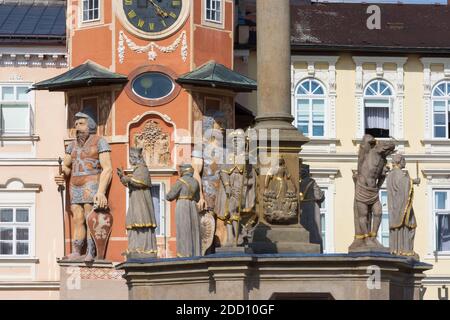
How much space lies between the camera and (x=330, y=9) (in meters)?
65.0

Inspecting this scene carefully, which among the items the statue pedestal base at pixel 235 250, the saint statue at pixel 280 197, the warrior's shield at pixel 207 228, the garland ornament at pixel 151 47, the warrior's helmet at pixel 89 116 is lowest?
the statue pedestal base at pixel 235 250

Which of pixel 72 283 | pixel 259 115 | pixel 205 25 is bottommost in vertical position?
pixel 72 283

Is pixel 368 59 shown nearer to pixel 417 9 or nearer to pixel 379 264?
pixel 417 9

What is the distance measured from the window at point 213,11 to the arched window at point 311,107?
5.59 m

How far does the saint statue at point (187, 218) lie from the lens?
132 ft

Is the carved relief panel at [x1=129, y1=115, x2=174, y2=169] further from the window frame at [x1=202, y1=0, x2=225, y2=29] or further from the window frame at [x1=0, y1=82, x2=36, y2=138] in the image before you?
the window frame at [x1=0, y1=82, x2=36, y2=138]

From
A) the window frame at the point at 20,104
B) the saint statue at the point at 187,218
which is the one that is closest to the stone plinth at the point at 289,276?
the saint statue at the point at 187,218

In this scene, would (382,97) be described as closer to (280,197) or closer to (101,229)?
(101,229)

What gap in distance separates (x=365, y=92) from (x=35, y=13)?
11179 mm

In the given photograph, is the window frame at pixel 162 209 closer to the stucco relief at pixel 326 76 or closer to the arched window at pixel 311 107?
the arched window at pixel 311 107

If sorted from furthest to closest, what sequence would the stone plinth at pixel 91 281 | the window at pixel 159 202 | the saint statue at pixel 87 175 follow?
the window at pixel 159 202 < the saint statue at pixel 87 175 < the stone plinth at pixel 91 281

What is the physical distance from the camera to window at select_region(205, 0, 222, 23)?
188ft

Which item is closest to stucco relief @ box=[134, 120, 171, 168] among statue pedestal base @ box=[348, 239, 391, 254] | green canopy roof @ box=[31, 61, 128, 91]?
green canopy roof @ box=[31, 61, 128, 91]
